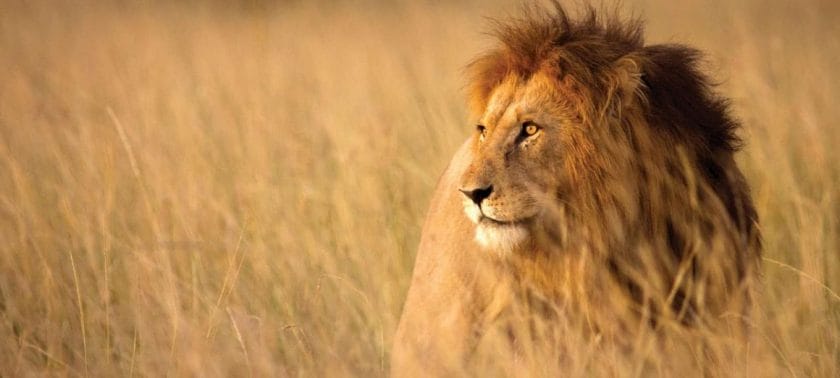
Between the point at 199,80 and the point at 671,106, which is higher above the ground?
the point at 671,106

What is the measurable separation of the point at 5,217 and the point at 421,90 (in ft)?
15.8

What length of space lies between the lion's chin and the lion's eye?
0.36 metres

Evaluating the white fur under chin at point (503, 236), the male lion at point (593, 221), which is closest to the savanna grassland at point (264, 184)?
the male lion at point (593, 221)

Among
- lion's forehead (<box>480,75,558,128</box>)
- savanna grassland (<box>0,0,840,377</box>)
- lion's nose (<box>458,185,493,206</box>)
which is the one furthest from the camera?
savanna grassland (<box>0,0,840,377</box>)

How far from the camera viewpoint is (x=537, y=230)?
3.45m

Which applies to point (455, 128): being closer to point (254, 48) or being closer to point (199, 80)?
point (199, 80)

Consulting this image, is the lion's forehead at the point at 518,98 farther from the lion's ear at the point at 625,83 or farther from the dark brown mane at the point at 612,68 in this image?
the lion's ear at the point at 625,83

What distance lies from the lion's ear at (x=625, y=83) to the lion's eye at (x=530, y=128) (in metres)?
0.27

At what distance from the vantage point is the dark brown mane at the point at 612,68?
356 centimetres

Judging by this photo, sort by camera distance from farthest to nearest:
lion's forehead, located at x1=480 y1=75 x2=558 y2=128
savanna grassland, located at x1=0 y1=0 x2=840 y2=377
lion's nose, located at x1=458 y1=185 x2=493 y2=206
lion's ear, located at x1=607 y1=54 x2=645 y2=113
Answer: savanna grassland, located at x1=0 y1=0 x2=840 y2=377
lion's forehead, located at x1=480 y1=75 x2=558 y2=128
lion's ear, located at x1=607 y1=54 x2=645 y2=113
lion's nose, located at x1=458 y1=185 x2=493 y2=206

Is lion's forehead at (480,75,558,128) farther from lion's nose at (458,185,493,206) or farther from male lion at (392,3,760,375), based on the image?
lion's nose at (458,185,493,206)

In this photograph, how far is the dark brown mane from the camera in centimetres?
356

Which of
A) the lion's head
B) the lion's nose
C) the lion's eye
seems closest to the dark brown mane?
the lion's head

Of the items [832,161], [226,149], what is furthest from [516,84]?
[226,149]
